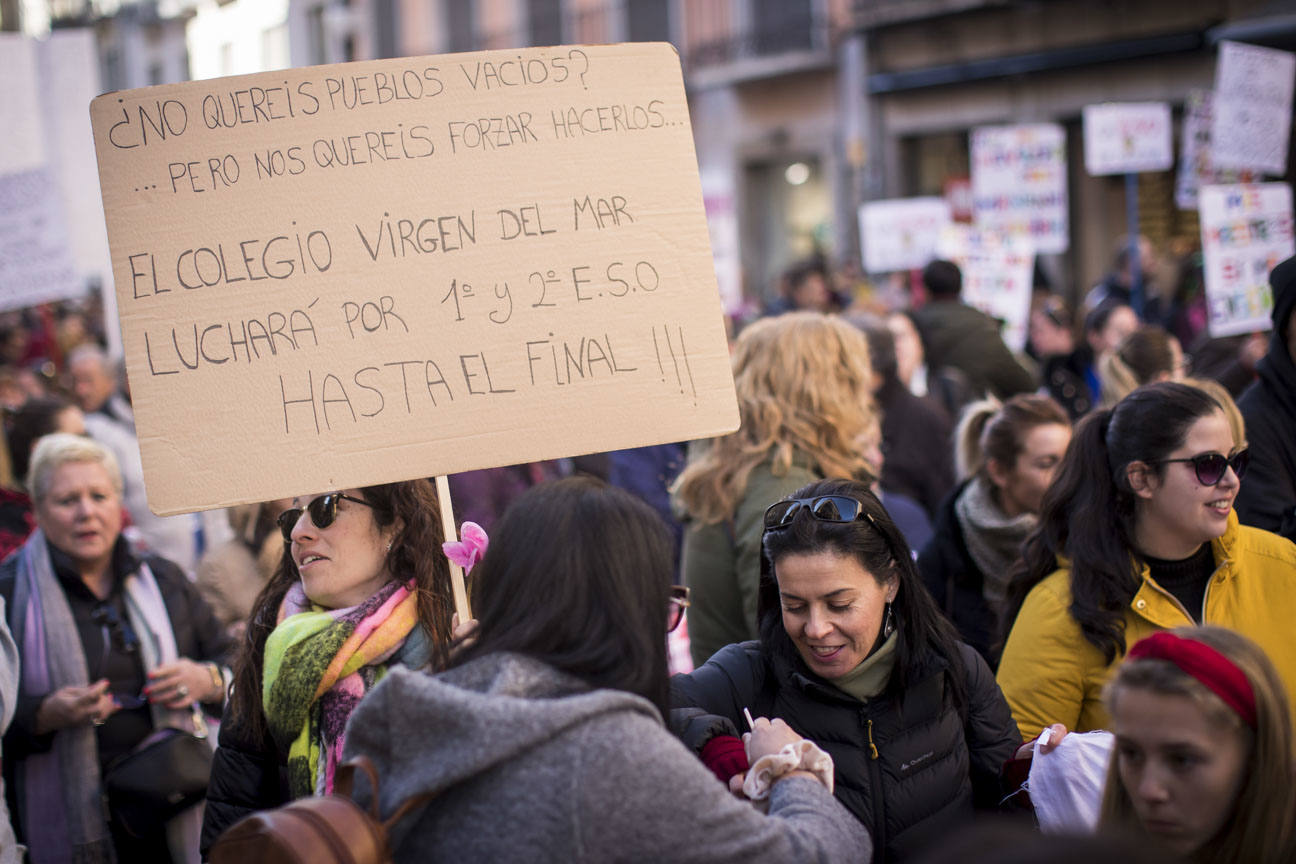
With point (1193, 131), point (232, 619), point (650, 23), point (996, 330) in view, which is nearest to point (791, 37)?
point (650, 23)

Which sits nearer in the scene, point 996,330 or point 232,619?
point 232,619

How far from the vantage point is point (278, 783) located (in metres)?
2.58

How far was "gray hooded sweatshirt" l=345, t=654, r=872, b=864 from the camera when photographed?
1720 millimetres

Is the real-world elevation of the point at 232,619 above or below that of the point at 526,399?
below

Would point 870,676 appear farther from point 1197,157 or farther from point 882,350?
point 1197,157

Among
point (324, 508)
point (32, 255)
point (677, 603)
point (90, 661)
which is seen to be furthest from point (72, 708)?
point (32, 255)

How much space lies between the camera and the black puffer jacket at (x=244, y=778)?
2521 millimetres

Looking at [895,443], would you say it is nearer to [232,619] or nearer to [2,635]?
[232,619]

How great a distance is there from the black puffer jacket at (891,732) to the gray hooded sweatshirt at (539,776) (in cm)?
46

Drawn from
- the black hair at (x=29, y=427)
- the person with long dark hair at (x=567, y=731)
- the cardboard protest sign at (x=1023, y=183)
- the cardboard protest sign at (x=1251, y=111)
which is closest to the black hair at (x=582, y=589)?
the person with long dark hair at (x=567, y=731)

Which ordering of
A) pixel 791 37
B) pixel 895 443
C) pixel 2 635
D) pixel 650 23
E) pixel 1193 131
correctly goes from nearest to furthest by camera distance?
pixel 2 635 < pixel 895 443 < pixel 1193 131 < pixel 791 37 < pixel 650 23

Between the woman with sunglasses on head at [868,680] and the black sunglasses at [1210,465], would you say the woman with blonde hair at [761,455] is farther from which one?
the black sunglasses at [1210,465]

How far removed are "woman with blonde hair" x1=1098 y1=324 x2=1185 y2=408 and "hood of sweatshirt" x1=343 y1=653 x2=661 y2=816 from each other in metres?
4.07

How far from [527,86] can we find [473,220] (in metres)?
0.32
